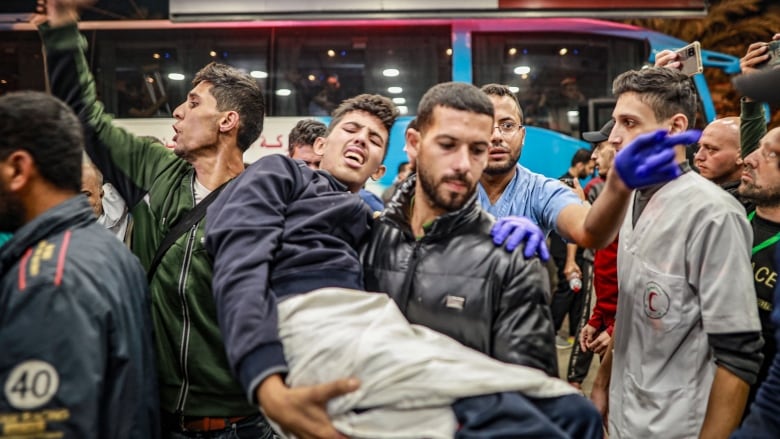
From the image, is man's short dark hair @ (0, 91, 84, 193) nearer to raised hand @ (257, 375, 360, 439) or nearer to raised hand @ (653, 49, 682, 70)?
raised hand @ (257, 375, 360, 439)

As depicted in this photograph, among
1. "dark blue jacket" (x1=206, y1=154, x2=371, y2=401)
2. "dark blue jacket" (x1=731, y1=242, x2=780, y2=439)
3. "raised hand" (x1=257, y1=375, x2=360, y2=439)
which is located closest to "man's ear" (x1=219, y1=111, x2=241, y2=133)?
"dark blue jacket" (x1=206, y1=154, x2=371, y2=401)

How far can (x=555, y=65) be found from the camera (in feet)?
26.2

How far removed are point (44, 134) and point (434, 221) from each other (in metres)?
1.04

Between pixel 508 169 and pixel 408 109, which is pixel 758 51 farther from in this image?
pixel 408 109

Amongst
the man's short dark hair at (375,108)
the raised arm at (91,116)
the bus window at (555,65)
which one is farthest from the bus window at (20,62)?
the man's short dark hair at (375,108)

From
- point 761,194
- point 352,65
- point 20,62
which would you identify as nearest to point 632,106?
point 761,194

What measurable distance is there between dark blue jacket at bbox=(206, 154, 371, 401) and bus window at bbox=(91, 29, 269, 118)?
6412mm

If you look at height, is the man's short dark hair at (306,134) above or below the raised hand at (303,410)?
above

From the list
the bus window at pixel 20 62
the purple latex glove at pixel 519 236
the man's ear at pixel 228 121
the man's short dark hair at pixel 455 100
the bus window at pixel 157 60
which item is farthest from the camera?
the bus window at pixel 157 60

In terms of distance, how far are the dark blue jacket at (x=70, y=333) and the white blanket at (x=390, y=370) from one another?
419mm

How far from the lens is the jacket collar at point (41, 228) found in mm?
1488

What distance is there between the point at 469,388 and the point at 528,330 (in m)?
0.26

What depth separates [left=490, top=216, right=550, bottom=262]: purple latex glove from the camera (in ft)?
5.27

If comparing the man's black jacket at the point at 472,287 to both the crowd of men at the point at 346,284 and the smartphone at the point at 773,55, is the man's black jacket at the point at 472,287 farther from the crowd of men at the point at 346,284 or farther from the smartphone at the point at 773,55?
the smartphone at the point at 773,55
